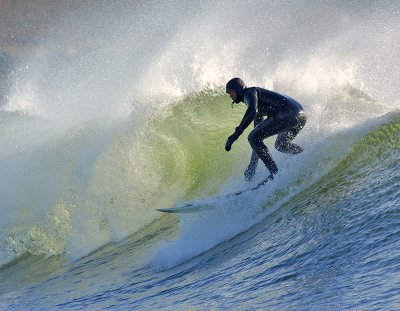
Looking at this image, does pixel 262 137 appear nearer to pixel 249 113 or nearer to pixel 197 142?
pixel 249 113

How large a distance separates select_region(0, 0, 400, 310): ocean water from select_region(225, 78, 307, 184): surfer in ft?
0.79

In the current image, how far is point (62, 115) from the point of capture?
17.6 meters

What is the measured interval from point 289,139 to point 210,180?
2.48m

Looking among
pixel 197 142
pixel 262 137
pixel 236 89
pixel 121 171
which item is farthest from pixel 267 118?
pixel 197 142

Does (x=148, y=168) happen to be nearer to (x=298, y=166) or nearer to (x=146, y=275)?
(x=298, y=166)

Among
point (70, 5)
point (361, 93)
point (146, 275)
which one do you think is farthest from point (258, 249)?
point (70, 5)

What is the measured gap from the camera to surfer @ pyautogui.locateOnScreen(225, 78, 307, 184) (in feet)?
30.9

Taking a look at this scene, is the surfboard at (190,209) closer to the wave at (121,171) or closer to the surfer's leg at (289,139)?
the wave at (121,171)

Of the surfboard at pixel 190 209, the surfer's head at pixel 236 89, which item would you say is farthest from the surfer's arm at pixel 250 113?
the surfboard at pixel 190 209

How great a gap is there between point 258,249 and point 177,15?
14972 millimetres

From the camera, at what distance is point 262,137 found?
31.7ft

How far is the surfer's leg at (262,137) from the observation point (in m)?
9.55

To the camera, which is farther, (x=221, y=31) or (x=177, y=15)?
(x=177, y=15)

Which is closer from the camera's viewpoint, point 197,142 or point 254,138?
point 254,138
